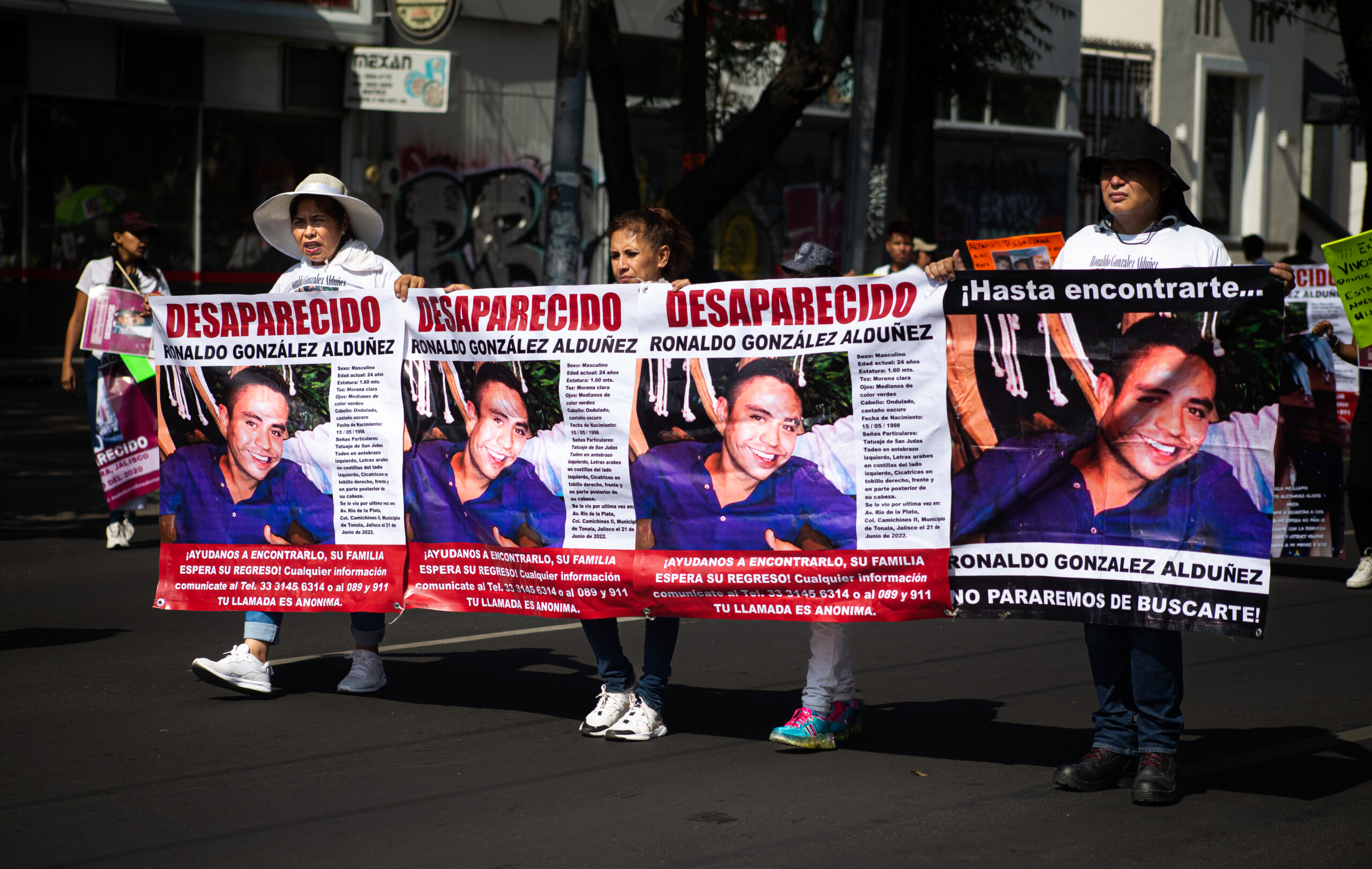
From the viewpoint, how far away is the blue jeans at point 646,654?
213 inches

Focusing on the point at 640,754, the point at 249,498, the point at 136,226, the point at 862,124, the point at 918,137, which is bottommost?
the point at 640,754

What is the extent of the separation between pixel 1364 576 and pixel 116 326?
7.14 m

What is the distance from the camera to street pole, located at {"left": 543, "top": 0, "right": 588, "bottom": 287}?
12773 millimetres

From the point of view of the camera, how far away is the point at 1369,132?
17562 millimetres

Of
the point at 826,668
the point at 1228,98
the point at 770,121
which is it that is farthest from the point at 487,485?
the point at 1228,98

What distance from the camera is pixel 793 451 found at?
5.11 meters

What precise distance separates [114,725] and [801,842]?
2.66m

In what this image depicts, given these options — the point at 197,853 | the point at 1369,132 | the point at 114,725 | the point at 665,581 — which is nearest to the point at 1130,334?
the point at 665,581

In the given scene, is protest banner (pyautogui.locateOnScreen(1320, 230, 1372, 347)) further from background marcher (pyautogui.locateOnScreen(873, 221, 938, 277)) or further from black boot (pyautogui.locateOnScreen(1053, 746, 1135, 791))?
background marcher (pyautogui.locateOnScreen(873, 221, 938, 277))

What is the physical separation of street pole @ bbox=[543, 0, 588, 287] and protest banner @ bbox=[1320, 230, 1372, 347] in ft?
23.8

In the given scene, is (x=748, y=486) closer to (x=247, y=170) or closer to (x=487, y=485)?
(x=487, y=485)

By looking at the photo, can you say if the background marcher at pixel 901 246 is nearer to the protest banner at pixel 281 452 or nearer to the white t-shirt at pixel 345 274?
the white t-shirt at pixel 345 274

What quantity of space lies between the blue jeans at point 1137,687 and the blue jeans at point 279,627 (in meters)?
2.70

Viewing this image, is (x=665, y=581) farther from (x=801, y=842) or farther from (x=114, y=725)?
(x=114, y=725)
